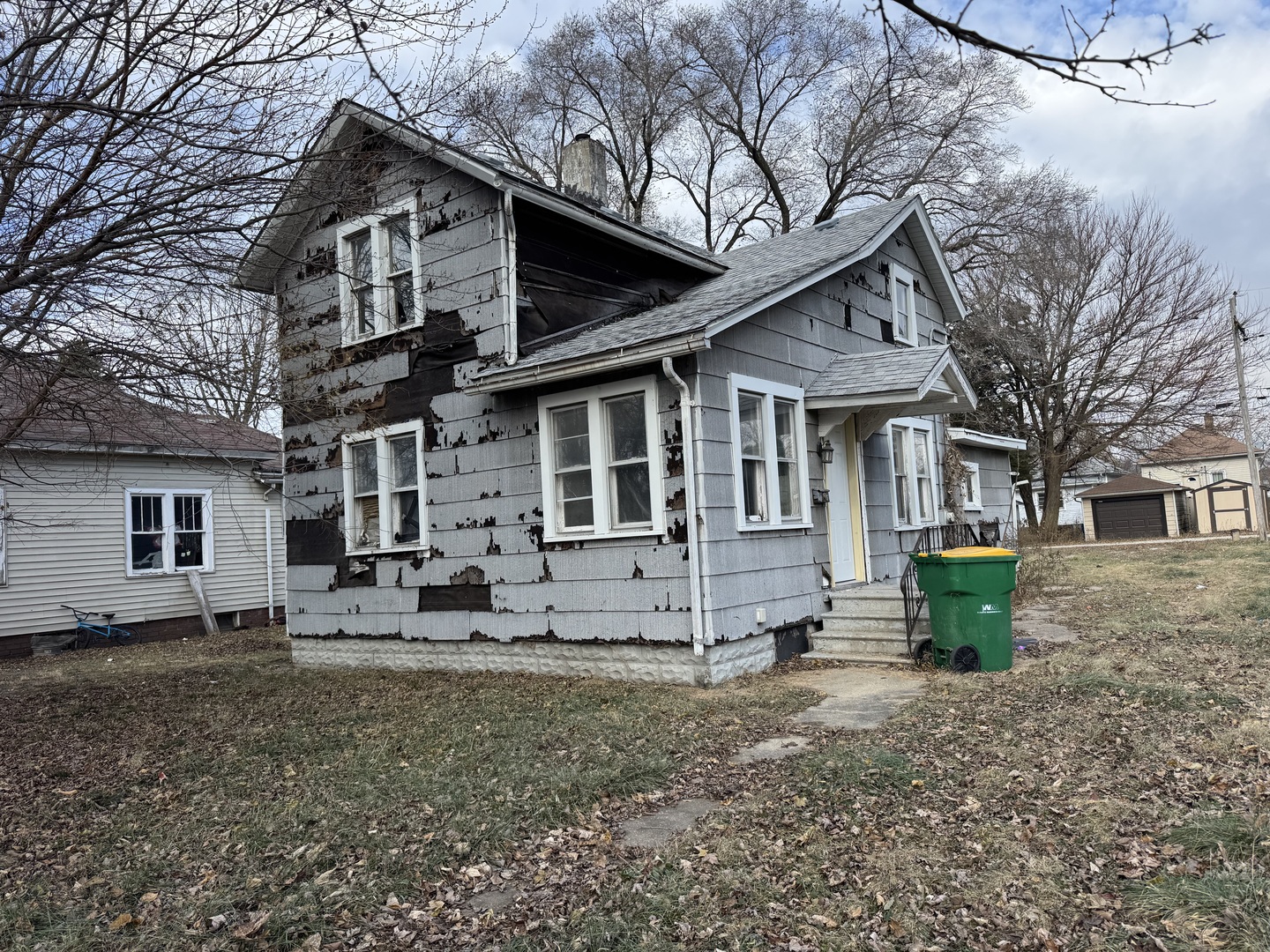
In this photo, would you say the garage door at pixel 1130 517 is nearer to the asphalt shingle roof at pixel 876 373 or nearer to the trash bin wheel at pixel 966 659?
the asphalt shingle roof at pixel 876 373

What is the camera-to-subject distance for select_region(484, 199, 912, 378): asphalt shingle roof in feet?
29.0

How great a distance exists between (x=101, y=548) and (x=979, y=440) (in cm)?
1637

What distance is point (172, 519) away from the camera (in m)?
17.6

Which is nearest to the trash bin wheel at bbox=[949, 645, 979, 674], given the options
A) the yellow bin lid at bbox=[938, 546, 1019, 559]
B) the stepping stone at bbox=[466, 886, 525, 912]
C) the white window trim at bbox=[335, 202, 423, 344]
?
the yellow bin lid at bbox=[938, 546, 1019, 559]

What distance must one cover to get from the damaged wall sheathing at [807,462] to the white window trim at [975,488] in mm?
4601

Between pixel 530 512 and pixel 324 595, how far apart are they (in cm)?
397

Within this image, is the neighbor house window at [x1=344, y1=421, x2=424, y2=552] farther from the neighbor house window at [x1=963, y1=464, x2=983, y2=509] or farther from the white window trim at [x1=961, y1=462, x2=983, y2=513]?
the white window trim at [x1=961, y1=462, x2=983, y2=513]

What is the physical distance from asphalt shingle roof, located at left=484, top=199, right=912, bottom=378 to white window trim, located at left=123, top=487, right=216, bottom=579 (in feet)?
35.3

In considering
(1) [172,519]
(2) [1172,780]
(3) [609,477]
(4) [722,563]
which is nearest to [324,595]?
(3) [609,477]

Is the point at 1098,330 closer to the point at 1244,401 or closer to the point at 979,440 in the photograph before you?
the point at 1244,401

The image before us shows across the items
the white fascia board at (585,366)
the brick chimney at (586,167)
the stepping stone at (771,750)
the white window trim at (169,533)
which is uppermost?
the brick chimney at (586,167)

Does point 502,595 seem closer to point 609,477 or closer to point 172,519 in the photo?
point 609,477

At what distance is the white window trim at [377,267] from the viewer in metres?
11.1

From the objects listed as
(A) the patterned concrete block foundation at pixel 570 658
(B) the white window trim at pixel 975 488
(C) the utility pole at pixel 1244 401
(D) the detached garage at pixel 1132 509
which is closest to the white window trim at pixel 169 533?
(A) the patterned concrete block foundation at pixel 570 658
